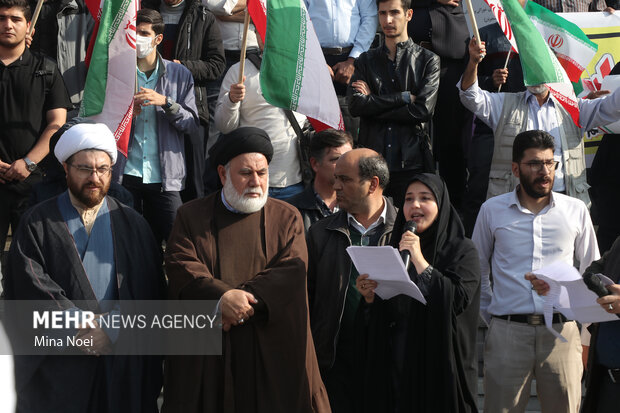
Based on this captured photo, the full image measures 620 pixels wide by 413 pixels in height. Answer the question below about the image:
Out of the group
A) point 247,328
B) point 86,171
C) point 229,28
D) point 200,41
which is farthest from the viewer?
point 229,28

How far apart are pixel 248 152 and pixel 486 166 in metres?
3.26

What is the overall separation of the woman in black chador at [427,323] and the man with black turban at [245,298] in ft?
1.29

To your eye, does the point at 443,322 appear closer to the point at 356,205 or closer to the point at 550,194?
the point at 356,205

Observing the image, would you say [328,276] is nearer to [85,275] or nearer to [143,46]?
[85,275]

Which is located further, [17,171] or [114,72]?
[17,171]

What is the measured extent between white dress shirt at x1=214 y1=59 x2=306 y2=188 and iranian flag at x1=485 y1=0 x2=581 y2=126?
1814 mm

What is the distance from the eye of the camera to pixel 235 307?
5.20 meters

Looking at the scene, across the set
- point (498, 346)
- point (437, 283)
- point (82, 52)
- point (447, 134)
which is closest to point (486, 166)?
point (447, 134)

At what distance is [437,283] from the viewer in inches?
214

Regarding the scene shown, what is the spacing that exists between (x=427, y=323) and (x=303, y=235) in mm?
901

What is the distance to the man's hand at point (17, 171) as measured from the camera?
7297 mm

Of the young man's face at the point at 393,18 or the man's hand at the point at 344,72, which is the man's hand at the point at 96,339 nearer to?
the young man's face at the point at 393,18

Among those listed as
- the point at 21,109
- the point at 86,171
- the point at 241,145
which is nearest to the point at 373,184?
the point at 241,145

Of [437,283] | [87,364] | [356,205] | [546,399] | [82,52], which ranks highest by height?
[82,52]
